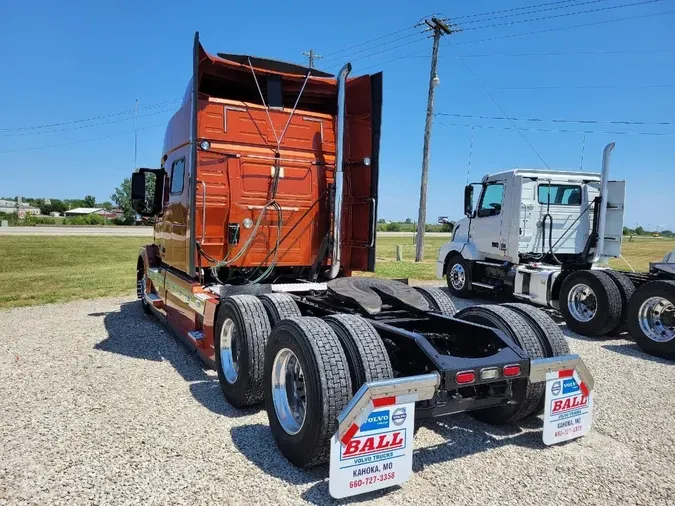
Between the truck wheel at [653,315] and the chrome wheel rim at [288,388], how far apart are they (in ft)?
17.4

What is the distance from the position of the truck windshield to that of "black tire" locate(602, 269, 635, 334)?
256 centimetres

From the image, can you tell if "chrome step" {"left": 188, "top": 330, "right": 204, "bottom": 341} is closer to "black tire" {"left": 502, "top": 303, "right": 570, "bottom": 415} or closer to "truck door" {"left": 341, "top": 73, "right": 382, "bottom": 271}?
"truck door" {"left": 341, "top": 73, "right": 382, "bottom": 271}

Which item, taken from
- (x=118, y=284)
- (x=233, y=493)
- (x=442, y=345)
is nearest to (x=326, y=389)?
(x=233, y=493)

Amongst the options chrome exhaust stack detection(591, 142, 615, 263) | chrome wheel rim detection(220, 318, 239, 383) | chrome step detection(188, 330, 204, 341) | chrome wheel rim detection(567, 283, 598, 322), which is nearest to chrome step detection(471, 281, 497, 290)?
chrome exhaust stack detection(591, 142, 615, 263)

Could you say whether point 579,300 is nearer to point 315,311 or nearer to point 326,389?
point 315,311

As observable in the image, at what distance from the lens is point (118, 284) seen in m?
12.1

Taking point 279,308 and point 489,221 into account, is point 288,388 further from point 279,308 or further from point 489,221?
point 489,221

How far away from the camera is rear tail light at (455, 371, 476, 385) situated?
295 centimetres

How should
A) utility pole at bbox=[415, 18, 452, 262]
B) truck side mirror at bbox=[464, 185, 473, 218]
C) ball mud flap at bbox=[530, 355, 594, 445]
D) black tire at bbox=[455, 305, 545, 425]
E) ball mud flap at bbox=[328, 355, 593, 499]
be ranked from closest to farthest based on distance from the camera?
ball mud flap at bbox=[328, 355, 593, 499] < ball mud flap at bbox=[530, 355, 594, 445] < black tire at bbox=[455, 305, 545, 425] < truck side mirror at bbox=[464, 185, 473, 218] < utility pole at bbox=[415, 18, 452, 262]

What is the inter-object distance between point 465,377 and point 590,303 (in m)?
5.91

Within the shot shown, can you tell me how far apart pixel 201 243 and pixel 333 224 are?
151cm

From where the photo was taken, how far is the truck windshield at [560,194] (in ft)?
32.5

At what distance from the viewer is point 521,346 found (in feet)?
11.9

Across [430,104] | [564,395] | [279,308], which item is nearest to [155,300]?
[279,308]
